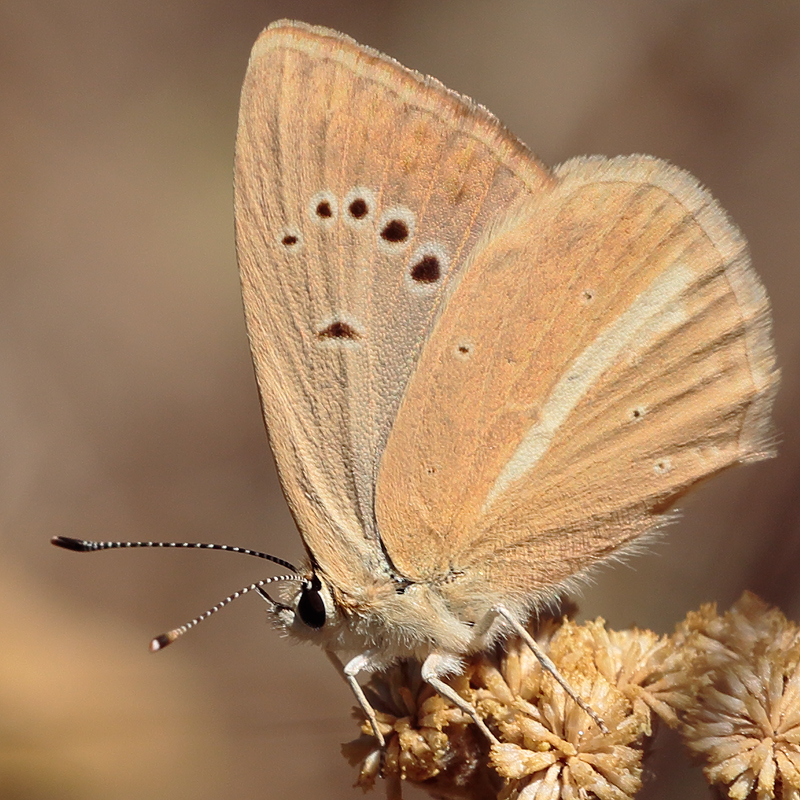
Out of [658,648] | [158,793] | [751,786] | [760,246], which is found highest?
[760,246]

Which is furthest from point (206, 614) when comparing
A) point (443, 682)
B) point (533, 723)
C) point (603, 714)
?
point (603, 714)

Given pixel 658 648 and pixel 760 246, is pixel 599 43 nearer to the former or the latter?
pixel 760 246

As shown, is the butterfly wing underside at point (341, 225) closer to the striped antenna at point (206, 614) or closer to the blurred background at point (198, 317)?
the striped antenna at point (206, 614)

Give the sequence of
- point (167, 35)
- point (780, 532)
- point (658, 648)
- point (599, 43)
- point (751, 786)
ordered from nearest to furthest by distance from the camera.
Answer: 1. point (751, 786)
2. point (658, 648)
3. point (780, 532)
4. point (599, 43)
5. point (167, 35)

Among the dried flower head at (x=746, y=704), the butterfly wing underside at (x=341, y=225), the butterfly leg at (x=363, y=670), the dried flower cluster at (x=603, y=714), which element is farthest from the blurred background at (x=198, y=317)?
the butterfly wing underside at (x=341, y=225)

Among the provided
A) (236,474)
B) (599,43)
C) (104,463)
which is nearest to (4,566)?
(104,463)
